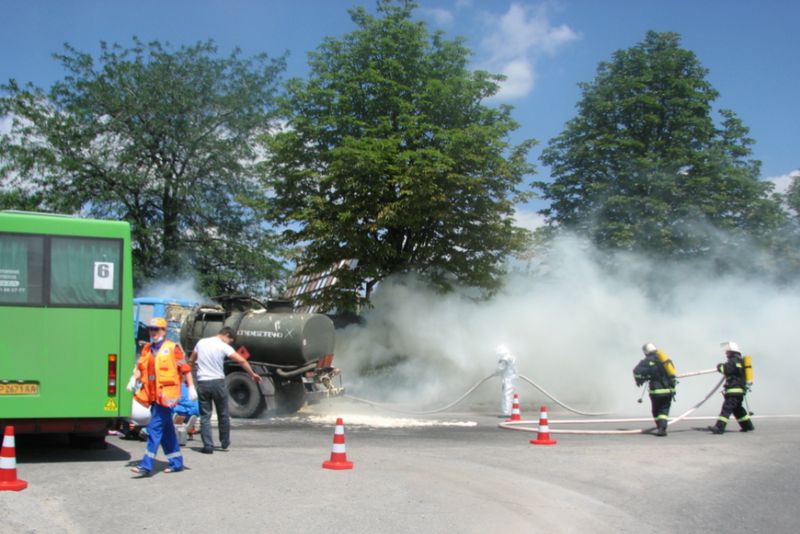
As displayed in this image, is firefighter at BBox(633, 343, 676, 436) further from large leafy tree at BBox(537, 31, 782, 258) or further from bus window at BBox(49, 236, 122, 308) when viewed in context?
large leafy tree at BBox(537, 31, 782, 258)

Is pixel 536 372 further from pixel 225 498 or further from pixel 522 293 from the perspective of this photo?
pixel 225 498

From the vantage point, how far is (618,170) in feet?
95.7

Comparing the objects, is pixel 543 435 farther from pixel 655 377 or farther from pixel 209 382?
pixel 209 382

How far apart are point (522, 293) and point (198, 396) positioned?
14.0 metres

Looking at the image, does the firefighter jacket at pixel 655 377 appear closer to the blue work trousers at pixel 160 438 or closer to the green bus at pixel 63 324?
the blue work trousers at pixel 160 438

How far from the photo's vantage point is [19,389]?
859 cm

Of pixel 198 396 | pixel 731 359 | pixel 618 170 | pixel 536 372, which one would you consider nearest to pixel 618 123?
pixel 618 170

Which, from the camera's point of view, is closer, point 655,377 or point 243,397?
point 655,377

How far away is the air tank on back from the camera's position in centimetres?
1627

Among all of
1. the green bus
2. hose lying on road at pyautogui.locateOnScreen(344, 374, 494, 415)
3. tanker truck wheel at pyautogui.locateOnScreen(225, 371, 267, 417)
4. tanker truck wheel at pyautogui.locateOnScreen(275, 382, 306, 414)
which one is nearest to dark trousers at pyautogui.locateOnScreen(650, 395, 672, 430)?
hose lying on road at pyautogui.locateOnScreen(344, 374, 494, 415)

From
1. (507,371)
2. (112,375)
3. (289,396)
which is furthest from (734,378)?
(112,375)

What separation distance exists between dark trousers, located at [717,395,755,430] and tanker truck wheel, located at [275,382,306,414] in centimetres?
854

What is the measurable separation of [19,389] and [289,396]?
28.2ft

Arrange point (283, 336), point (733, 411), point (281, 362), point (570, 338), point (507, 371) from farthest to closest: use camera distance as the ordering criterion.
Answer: point (570, 338)
point (507, 371)
point (281, 362)
point (283, 336)
point (733, 411)
